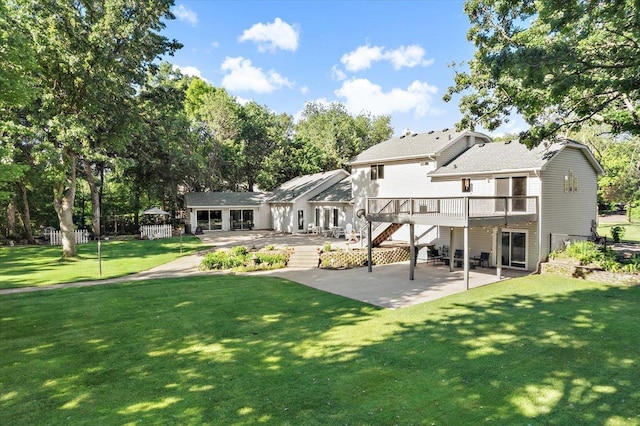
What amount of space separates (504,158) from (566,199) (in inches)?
137

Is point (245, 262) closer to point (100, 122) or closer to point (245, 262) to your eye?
point (245, 262)

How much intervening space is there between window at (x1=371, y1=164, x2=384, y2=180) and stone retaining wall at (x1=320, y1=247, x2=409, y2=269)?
6191 mm

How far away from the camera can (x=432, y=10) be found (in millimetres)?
19250

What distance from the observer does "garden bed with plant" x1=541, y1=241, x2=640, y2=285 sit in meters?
13.9

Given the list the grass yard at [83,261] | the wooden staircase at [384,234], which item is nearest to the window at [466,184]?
the wooden staircase at [384,234]

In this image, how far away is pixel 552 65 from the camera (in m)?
7.86

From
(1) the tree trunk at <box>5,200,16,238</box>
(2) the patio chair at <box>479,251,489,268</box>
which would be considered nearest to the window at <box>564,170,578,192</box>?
(2) the patio chair at <box>479,251,489,268</box>

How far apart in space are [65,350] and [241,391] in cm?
459

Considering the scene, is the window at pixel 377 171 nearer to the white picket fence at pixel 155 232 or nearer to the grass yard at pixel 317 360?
the grass yard at pixel 317 360

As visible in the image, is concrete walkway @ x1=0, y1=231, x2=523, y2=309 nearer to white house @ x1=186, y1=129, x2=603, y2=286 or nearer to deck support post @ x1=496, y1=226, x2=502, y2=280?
deck support post @ x1=496, y1=226, x2=502, y2=280

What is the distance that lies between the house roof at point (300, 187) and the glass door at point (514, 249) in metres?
17.3

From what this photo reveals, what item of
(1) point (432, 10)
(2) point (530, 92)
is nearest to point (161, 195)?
(1) point (432, 10)

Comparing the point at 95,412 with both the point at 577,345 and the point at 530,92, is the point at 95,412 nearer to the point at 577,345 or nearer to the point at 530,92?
the point at 577,345

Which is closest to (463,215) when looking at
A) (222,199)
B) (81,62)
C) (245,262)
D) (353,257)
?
(353,257)
